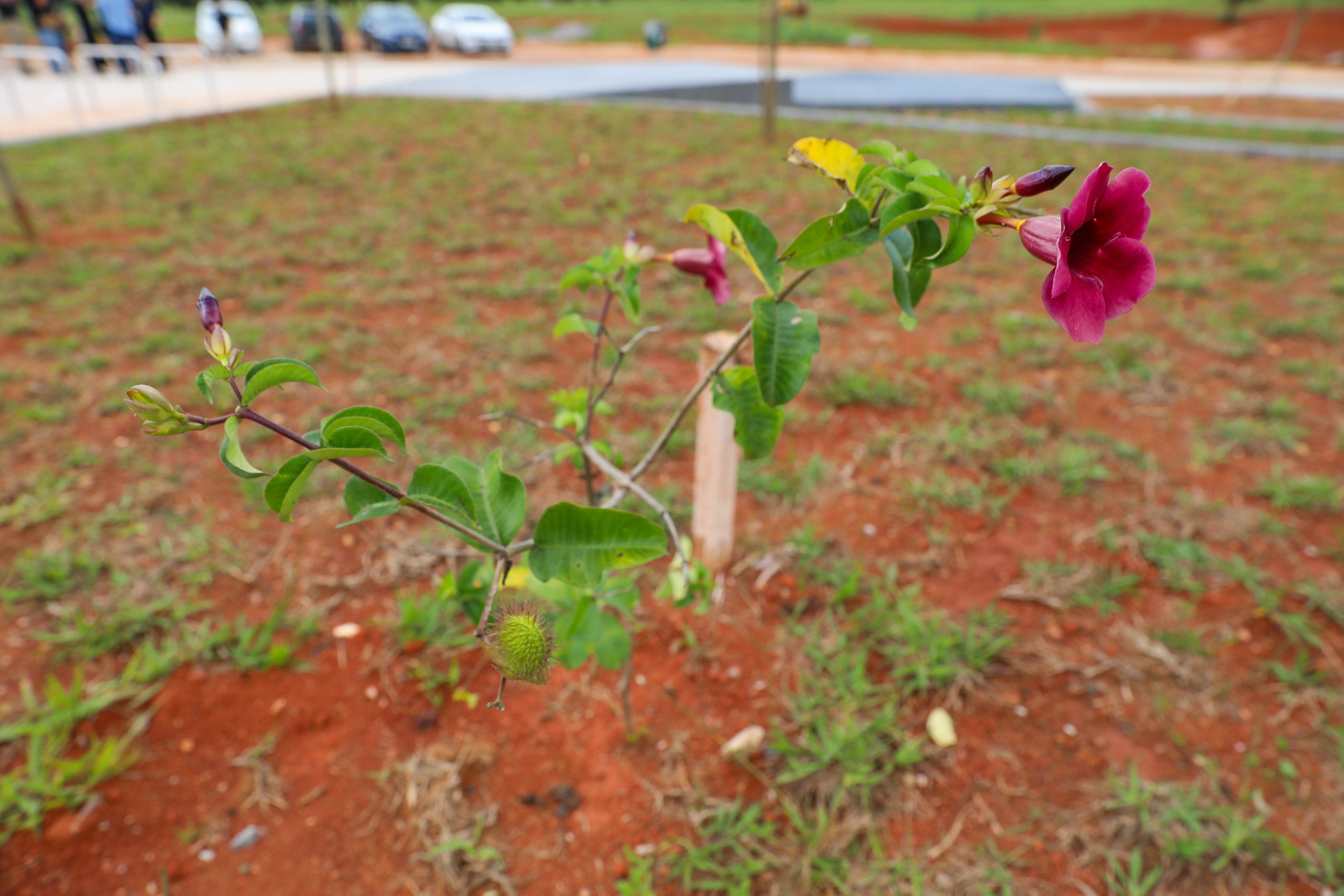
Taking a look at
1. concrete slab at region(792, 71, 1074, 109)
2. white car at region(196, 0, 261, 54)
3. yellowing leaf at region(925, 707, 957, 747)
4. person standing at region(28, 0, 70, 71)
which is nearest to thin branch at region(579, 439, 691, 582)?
yellowing leaf at region(925, 707, 957, 747)

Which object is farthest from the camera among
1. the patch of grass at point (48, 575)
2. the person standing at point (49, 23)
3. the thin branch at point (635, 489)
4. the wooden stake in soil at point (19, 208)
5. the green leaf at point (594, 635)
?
the person standing at point (49, 23)

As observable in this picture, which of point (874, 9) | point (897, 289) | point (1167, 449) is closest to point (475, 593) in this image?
point (897, 289)

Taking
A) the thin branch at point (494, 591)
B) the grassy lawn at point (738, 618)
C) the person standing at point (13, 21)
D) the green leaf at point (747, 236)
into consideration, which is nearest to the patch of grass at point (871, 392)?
the grassy lawn at point (738, 618)

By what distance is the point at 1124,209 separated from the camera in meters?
0.69

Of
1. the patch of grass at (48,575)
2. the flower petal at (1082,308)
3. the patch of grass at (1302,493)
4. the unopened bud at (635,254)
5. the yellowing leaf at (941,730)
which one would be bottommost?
the yellowing leaf at (941,730)

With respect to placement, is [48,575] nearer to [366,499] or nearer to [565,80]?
[366,499]

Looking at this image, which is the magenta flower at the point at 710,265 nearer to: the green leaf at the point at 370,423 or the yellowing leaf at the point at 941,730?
the green leaf at the point at 370,423

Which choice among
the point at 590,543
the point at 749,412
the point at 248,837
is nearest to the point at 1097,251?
the point at 749,412

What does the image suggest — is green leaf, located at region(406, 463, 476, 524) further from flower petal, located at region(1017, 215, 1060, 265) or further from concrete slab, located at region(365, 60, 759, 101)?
concrete slab, located at region(365, 60, 759, 101)

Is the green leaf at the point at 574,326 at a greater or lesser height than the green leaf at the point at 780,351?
lesser

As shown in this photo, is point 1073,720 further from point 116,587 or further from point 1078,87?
point 1078,87

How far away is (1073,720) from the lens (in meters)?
1.67

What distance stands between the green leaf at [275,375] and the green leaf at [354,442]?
0.05m

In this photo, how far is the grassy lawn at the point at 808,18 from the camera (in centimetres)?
1983
